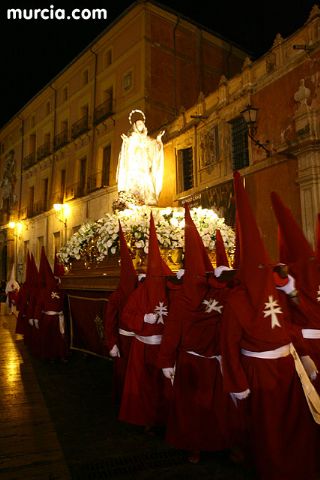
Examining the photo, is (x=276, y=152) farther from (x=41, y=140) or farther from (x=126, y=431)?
(x=41, y=140)

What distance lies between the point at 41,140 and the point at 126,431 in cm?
2456

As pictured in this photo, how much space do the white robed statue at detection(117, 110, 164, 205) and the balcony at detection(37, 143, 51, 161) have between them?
16.5m

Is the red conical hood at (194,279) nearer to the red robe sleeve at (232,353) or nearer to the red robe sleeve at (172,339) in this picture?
the red robe sleeve at (172,339)

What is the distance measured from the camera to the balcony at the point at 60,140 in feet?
74.1

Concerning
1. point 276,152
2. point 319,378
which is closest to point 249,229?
point 319,378

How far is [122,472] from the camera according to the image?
306cm

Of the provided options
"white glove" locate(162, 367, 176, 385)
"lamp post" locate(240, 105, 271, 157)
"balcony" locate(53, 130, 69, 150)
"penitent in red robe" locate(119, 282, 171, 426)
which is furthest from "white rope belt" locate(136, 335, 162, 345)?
"balcony" locate(53, 130, 69, 150)

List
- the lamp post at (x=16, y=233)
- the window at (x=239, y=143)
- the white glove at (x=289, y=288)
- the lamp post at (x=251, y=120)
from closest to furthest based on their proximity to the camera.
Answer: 1. the white glove at (x=289, y=288)
2. the lamp post at (x=251, y=120)
3. the window at (x=239, y=143)
4. the lamp post at (x=16, y=233)

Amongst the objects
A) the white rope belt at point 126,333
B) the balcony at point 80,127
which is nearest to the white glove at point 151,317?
the white rope belt at point 126,333

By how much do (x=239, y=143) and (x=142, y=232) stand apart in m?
7.10

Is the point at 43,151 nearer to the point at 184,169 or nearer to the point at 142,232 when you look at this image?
the point at 184,169

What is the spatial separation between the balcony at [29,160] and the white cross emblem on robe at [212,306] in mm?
24540

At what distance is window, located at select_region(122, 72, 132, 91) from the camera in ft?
59.2

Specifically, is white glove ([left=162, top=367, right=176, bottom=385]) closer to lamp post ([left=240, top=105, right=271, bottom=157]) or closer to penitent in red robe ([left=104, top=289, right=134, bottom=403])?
penitent in red robe ([left=104, top=289, right=134, bottom=403])
